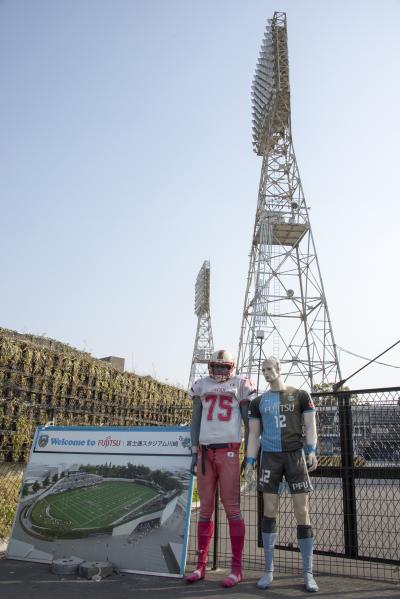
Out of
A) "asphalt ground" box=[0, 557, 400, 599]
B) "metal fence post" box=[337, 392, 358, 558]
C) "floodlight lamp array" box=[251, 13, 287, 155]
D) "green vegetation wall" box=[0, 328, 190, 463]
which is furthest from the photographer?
"floodlight lamp array" box=[251, 13, 287, 155]

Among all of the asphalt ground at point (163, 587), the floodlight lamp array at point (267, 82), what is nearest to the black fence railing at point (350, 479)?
the asphalt ground at point (163, 587)

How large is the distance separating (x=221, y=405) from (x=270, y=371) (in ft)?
1.91

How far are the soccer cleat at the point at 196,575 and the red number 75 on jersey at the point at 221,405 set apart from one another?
4.40 ft

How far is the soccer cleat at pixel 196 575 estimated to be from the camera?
13.6 feet

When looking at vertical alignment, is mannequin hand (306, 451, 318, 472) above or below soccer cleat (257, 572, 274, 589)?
above

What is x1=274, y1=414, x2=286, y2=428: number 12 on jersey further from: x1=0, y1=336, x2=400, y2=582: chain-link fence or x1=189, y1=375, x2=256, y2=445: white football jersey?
x1=0, y1=336, x2=400, y2=582: chain-link fence

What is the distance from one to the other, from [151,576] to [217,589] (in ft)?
2.35

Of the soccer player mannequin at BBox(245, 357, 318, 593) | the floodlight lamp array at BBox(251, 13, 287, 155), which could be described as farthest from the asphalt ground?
the floodlight lamp array at BBox(251, 13, 287, 155)

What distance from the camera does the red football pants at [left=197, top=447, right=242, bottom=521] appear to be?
14.0 ft

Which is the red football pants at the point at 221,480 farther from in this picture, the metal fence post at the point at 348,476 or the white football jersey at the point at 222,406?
the metal fence post at the point at 348,476

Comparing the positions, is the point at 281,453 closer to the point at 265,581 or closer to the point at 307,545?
the point at 307,545

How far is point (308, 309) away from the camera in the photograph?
22.2 metres

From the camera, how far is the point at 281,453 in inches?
167

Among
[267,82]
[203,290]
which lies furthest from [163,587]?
[203,290]
